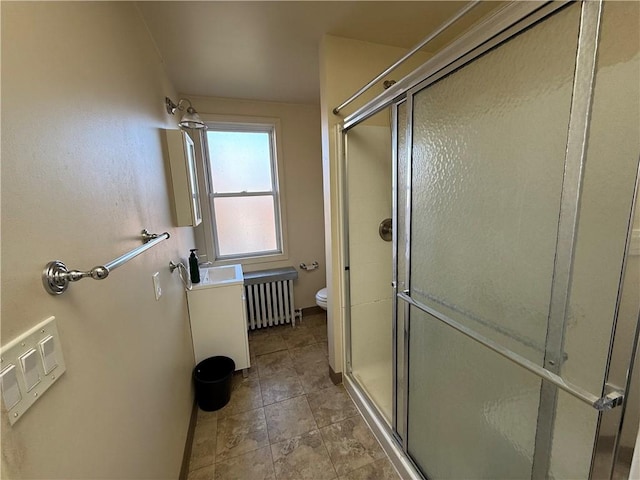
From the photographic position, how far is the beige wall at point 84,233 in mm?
505

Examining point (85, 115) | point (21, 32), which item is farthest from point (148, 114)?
point (21, 32)

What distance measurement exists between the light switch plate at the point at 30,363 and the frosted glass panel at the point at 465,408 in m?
1.26

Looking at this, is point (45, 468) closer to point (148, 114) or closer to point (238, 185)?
point (148, 114)

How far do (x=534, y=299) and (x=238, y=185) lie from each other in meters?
2.74

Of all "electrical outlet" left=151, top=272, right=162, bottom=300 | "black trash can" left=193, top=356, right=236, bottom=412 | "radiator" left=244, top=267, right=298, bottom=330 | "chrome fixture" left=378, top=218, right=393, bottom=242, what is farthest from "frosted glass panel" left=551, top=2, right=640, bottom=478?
"radiator" left=244, top=267, right=298, bottom=330

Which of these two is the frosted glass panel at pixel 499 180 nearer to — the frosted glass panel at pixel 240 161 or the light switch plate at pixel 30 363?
the light switch plate at pixel 30 363

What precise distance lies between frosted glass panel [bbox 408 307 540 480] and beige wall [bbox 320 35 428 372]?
0.76m

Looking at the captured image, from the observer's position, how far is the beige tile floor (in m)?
1.47

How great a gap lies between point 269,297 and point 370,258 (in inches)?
54.6

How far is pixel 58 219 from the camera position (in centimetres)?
62

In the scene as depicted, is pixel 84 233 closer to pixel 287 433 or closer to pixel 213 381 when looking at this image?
pixel 213 381

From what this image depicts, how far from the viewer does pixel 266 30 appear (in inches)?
64.6

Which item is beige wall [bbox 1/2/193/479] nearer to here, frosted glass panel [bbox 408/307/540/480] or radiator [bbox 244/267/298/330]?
frosted glass panel [bbox 408/307/540/480]

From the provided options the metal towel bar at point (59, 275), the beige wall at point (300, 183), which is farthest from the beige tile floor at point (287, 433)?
the metal towel bar at point (59, 275)
